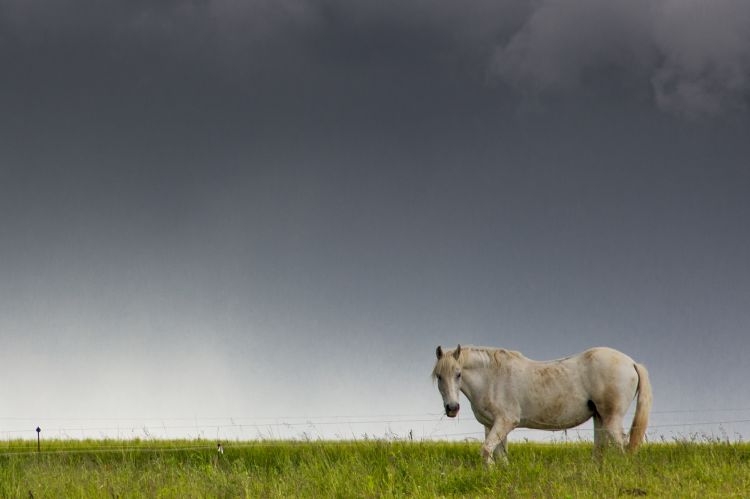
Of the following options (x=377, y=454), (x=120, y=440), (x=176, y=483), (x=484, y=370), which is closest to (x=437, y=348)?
(x=484, y=370)

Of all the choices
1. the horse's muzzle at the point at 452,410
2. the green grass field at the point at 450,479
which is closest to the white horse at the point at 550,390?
the horse's muzzle at the point at 452,410

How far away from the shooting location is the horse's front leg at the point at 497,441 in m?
12.9

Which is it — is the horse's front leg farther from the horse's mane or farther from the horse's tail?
the horse's tail

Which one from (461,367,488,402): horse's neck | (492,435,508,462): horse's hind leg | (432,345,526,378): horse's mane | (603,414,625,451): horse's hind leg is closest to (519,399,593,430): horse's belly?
(603,414,625,451): horse's hind leg

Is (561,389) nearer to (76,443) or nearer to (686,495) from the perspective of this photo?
→ (686,495)

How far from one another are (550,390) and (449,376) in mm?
2027

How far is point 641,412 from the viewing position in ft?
47.0

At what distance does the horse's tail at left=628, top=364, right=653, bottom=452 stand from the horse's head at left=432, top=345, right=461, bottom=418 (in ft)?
11.5

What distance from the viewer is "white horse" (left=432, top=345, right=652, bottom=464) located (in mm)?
13859

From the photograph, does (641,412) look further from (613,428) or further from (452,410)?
(452,410)

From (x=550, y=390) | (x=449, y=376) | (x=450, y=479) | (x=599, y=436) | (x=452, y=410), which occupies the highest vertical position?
(x=449, y=376)

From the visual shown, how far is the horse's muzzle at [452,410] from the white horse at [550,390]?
404 mm

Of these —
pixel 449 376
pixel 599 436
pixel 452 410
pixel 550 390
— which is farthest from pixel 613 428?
pixel 449 376

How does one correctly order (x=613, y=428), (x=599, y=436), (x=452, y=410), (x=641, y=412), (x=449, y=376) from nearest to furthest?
(x=452, y=410)
(x=449, y=376)
(x=613, y=428)
(x=599, y=436)
(x=641, y=412)
